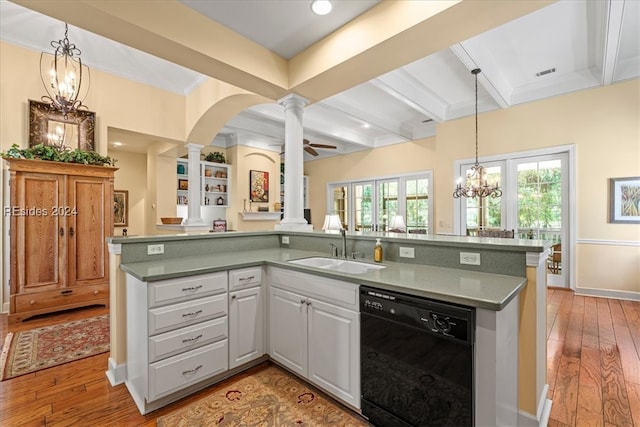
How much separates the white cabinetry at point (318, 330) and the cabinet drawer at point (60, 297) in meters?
2.99

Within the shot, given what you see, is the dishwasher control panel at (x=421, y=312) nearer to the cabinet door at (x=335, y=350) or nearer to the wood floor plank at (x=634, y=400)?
the cabinet door at (x=335, y=350)

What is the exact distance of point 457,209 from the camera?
5754mm

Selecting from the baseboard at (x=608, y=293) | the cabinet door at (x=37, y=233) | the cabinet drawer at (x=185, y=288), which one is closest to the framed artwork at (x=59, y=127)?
the cabinet door at (x=37, y=233)

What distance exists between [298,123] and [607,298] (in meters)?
5.06

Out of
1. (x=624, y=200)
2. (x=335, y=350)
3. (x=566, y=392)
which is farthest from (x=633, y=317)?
(x=335, y=350)

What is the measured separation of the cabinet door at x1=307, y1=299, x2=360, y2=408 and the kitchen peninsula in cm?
11

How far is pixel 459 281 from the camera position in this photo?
161 centimetres

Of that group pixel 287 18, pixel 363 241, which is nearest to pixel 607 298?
pixel 363 241

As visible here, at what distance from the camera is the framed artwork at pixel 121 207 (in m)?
6.58

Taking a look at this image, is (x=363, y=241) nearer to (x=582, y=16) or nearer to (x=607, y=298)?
(x=582, y=16)

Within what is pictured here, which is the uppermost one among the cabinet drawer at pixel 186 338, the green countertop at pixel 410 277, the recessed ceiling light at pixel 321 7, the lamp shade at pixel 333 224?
the recessed ceiling light at pixel 321 7

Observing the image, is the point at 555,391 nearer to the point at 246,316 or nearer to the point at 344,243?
the point at 344,243

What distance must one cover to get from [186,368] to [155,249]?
0.98 m

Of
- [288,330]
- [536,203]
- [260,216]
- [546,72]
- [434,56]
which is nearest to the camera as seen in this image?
[288,330]
